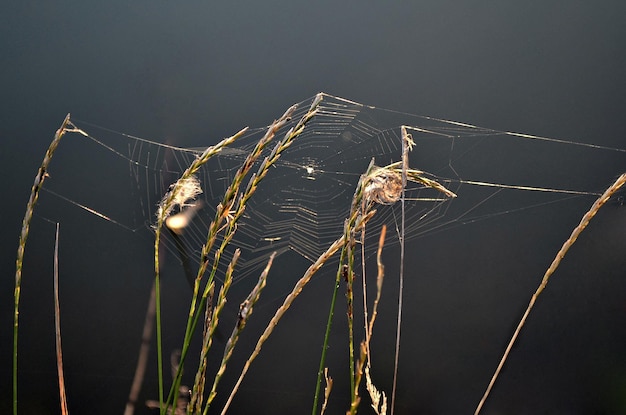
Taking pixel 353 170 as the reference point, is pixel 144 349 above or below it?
below

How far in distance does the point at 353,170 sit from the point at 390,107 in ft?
0.61

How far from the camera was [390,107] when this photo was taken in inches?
61.8

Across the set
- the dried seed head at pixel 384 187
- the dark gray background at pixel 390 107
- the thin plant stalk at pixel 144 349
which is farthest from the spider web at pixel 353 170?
the dried seed head at pixel 384 187

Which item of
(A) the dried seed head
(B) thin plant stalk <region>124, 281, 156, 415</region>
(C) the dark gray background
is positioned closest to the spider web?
(C) the dark gray background

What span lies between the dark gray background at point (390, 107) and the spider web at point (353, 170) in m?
0.04

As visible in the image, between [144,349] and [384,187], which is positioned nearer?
[384,187]

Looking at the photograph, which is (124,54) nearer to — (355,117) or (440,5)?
(355,117)

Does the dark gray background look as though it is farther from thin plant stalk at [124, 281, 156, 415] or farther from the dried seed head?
the dried seed head

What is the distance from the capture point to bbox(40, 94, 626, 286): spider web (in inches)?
61.6

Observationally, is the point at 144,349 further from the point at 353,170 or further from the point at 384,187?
the point at 384,187

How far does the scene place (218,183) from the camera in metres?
1.59

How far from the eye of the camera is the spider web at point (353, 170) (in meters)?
1.56

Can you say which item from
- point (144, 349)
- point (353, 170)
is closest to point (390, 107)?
point (353, 170)

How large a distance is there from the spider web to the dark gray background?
40mm
